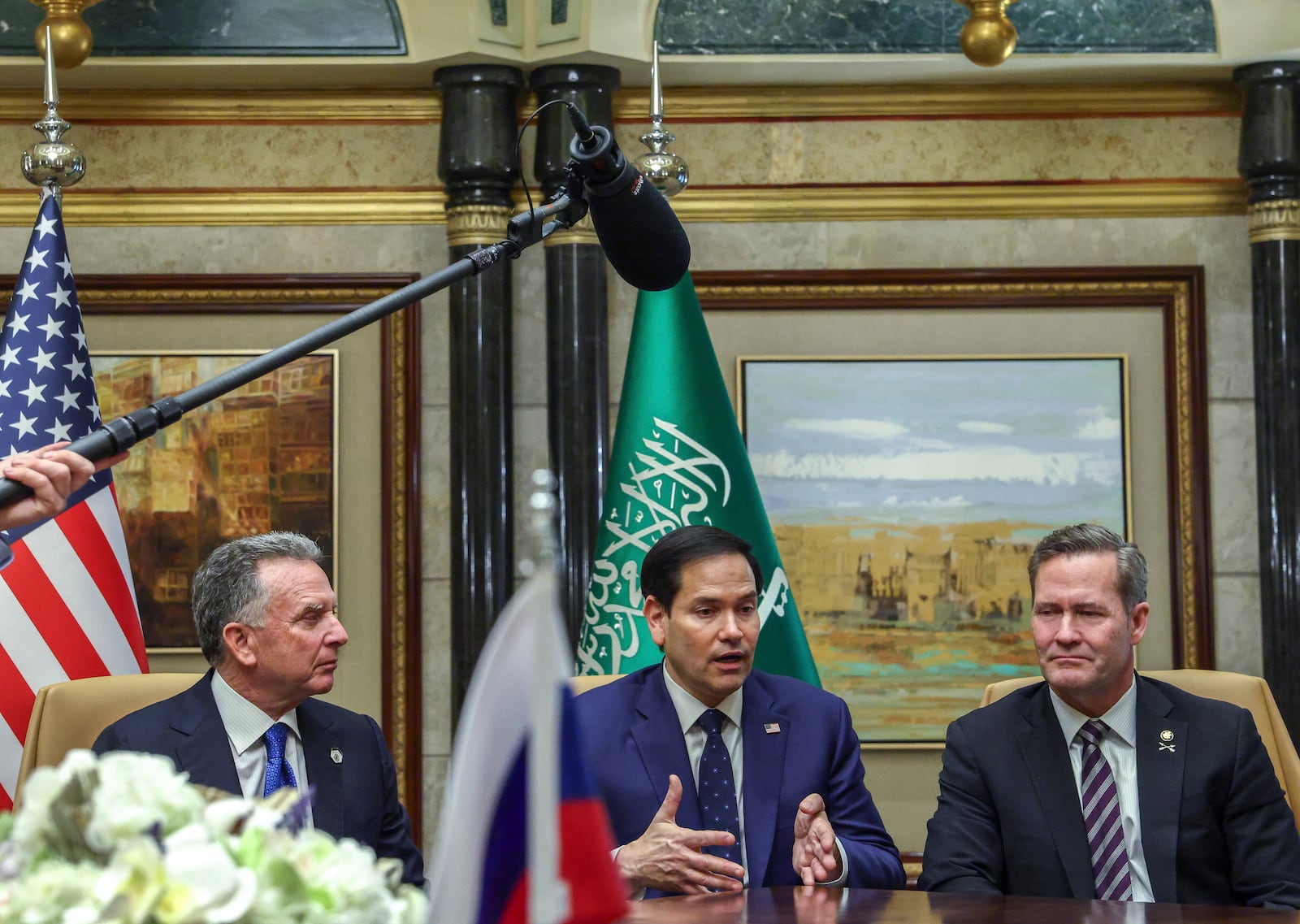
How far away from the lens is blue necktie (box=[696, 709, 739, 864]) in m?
2.97

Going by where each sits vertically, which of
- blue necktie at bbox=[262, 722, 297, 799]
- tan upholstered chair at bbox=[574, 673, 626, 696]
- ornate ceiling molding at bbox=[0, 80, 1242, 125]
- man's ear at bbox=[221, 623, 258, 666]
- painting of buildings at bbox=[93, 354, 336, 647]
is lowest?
blue necktie at bbox=[262, 722, 297, 799]

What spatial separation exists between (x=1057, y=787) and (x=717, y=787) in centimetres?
67

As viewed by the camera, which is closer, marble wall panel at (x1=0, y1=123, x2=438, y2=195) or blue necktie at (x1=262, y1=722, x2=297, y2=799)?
blue necktie at (x1=262, y1=722, x2=297, y2=799)

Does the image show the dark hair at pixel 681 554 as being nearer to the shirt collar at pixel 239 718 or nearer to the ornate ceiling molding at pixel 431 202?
the shirt collar at pixel 239 718

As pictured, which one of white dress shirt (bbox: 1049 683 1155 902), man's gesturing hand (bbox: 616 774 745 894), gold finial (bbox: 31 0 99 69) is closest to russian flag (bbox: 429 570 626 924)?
man's gesturing hand (bbox: 616 774 745 894)

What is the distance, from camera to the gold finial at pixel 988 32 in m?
4.59

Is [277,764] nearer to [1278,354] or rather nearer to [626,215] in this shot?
[626,215]

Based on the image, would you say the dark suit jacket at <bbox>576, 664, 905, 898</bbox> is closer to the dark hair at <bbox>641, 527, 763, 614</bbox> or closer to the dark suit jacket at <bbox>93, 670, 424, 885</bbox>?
the dark hair at <bbox>641, 527, 763, 614</bbox>

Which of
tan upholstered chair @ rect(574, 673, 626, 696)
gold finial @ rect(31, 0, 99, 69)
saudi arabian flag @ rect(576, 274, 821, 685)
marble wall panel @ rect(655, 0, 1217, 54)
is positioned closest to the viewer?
tan upholstered chair @ rect(574, 673, 626, 696)

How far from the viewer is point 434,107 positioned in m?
5.07

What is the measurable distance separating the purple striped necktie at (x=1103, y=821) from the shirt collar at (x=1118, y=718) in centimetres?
1

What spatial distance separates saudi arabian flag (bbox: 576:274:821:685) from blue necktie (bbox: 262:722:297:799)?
1336mm

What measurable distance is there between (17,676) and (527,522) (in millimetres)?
1668

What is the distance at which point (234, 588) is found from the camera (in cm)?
A: 301
